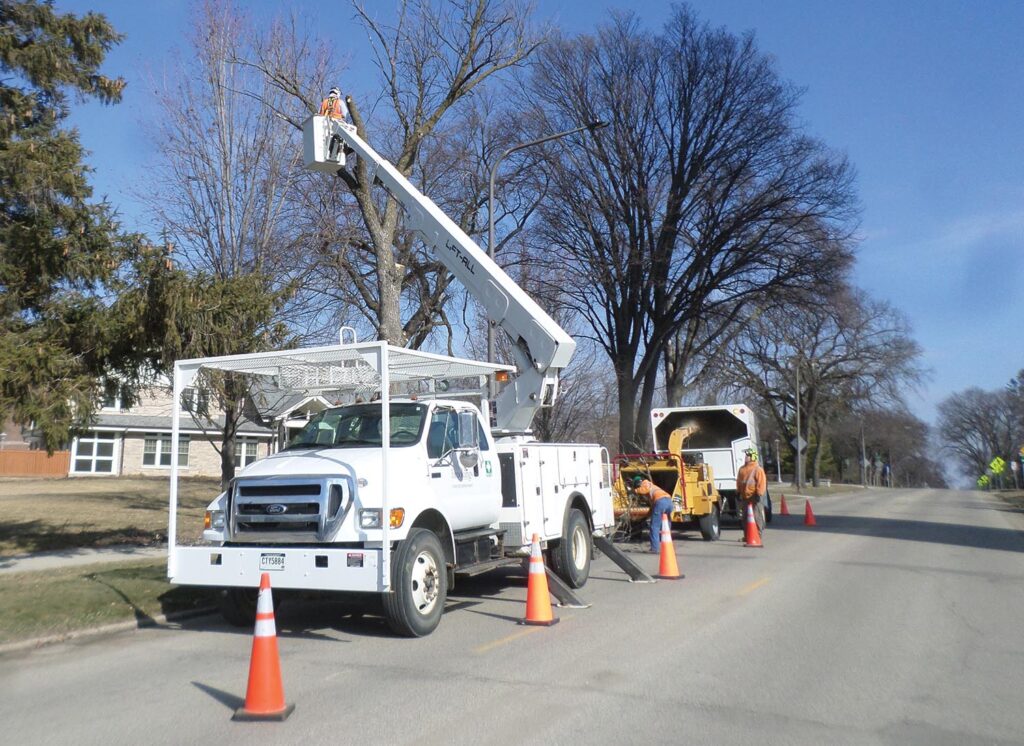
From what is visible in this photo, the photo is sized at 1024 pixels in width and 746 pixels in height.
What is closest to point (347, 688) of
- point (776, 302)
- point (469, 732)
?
point (469, 732)

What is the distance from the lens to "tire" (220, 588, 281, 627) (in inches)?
357

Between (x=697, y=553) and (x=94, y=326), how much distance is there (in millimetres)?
11041

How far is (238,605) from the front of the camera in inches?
360

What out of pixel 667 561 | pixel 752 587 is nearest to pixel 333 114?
pixel 667 561

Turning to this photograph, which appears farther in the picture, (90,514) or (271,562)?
(90,514)

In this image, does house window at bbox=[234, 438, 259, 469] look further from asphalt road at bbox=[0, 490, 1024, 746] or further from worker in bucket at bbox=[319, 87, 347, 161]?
asphalt road at bbox=[0, 490, 1024, 746]

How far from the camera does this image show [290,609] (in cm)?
1038

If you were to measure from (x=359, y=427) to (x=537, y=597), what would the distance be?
2.63 metres

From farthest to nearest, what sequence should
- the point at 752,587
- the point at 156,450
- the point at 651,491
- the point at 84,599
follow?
1. the point at 156,450
2. the point at 651,491
3. the point at 752,587
4. the point at 84,599

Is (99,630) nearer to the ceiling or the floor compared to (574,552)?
nearer to the floor

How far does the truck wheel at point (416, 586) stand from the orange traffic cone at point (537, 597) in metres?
0.97

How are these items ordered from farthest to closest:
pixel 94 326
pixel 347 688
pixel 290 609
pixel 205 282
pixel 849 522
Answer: pixel 849 522 → pixel 205 282 → pixel 94 326 → pixel 290 609 → pixel 347 688

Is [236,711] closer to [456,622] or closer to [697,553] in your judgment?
[456,622]

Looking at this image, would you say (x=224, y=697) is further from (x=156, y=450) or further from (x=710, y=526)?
(x=156, y=450)
